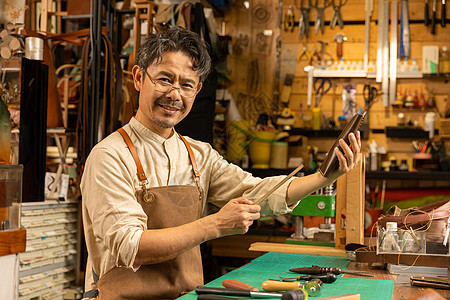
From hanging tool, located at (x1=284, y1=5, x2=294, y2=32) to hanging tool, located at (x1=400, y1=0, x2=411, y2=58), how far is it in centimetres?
120

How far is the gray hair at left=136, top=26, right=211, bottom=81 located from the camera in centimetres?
218

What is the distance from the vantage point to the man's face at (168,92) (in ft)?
7.12

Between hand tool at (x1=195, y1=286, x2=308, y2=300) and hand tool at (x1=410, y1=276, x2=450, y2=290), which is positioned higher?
hand tool at (x1=195, y1=286, x2=308, y2=300)

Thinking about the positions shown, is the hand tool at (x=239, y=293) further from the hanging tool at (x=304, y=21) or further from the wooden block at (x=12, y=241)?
A: the hanging tool at (x=304, y=21)

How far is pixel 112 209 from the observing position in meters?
1.92

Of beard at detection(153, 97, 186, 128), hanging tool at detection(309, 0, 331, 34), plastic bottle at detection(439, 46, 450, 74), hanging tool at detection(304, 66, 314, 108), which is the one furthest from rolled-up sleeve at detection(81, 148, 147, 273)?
plastic bottle at detection(439, 46, 450, 74)

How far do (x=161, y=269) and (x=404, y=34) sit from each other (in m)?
4.77

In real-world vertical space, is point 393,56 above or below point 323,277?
above

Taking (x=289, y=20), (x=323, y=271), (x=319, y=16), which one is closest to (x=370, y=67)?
(x=319, y=16)

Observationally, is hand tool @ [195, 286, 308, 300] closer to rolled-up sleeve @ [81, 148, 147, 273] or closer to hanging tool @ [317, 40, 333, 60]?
rolled-up sleeve @ [81, 148, 147, 273]

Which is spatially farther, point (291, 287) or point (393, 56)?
point (393, 56)

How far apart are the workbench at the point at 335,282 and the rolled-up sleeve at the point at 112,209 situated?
0.97 ft

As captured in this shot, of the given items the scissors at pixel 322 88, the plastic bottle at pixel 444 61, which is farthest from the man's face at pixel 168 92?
the plastic bottle at pixel 444 61

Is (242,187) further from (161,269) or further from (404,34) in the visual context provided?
(404,34)
